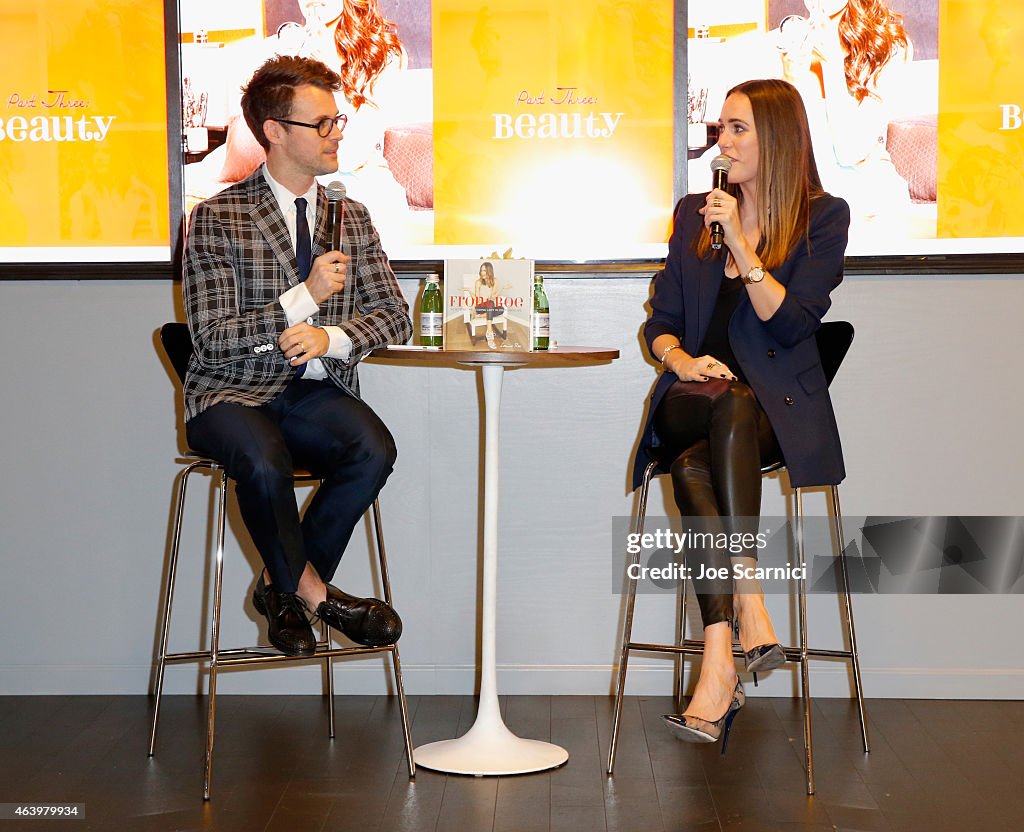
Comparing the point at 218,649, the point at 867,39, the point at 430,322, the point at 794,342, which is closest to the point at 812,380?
the point at 794,342

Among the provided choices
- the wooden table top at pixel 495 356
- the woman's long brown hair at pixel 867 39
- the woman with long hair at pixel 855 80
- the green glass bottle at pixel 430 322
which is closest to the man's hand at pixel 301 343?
the wooden table top at pixel 495 356

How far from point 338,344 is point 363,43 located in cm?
113

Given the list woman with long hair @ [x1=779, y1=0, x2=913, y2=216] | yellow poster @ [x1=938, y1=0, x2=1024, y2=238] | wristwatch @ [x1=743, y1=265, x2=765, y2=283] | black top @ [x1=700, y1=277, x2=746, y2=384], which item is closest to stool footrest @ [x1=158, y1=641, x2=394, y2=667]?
black top @ [x1=700, y1=277, x2=746, y2=384]

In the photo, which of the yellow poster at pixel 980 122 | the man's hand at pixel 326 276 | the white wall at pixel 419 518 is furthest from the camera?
the white wall at pixel 419 518

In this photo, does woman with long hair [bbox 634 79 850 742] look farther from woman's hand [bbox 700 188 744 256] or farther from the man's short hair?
the man's short hair

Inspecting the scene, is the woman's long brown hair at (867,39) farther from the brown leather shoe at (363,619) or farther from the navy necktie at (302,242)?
the brown leather shoe at (363,619)

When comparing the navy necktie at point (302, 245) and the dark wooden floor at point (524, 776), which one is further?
the navy necktie at point (302, 245)

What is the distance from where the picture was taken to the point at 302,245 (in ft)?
9.96

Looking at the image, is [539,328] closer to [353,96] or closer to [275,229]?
[275,229]

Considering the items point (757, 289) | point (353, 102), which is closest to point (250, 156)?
point (353, 102)

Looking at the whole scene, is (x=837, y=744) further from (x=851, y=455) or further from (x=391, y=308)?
(x=391, y=308)

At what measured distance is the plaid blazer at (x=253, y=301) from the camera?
2.84 m

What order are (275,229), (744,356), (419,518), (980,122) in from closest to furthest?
(744,356) → (275,229) → (980,122) → (419,518)

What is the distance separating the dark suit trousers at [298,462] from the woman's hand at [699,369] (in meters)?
0.73
